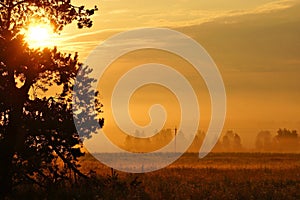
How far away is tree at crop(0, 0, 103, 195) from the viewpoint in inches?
955

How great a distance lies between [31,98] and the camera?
2552 centimetres

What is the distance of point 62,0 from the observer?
26.7 m

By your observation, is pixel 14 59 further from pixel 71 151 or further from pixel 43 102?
pixel 71 151

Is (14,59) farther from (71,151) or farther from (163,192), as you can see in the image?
(163,192)

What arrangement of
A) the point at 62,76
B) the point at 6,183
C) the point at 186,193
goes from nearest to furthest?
1. the point at 6,183
2. the point at 62,76
3. the point at 186,193

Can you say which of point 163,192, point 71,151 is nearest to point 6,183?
point 71,151

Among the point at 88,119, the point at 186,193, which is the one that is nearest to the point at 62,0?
the point at 88,119

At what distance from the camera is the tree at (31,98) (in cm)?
2425

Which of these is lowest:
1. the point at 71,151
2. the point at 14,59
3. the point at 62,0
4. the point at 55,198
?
the point at 55,198

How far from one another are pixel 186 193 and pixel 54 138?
640 cm

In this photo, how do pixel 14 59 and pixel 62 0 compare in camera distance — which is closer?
pixel 14 59

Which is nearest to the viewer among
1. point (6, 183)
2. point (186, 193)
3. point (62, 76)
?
point (6, 183)

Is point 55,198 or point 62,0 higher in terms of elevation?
point 62,0

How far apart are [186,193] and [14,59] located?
31.5 feet
